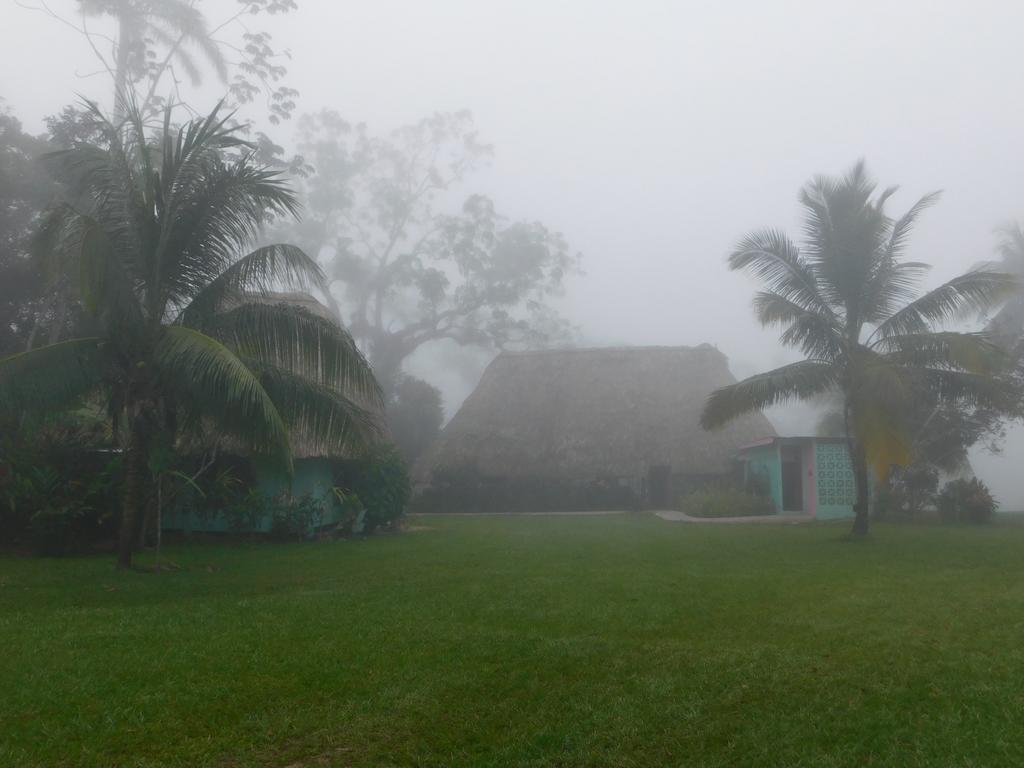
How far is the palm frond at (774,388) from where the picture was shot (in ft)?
48.9

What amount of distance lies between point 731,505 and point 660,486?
5121 mm

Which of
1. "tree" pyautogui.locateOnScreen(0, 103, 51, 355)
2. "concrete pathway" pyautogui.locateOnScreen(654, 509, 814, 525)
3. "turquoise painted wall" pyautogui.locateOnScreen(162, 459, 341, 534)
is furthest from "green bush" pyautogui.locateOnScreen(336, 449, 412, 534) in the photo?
"concrete pathway" pyautogui.locateOnScreen(654, 509, 814, 525)

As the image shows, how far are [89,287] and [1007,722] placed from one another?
9324 millimetres

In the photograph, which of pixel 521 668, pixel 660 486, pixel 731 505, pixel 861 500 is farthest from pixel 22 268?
pixel 660 486

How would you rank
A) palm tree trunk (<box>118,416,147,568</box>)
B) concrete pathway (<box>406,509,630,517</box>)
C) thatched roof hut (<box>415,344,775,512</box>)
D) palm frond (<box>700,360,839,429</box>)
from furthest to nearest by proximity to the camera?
thatched roof hut (<box>415,344,775,512</box>) < concrete pathway (<box>406,509,630,517</box>) < palm frond (<box>700,360,839,429</box>) < palm tree trunk (<box>118,416,147,568</box>)

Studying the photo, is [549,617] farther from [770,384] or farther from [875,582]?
[770,384]

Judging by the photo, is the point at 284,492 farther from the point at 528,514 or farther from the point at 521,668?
the point at 521,668

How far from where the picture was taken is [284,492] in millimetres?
16734

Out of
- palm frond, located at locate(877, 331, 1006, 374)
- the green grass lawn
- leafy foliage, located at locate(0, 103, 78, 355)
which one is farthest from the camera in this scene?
leafy foliage, located at locate(0, 103, 78, 355)

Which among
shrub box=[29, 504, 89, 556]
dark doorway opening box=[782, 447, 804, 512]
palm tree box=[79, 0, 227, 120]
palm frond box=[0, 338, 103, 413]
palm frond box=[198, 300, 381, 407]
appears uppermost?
palm tree box=[79, 0, 227, 120]

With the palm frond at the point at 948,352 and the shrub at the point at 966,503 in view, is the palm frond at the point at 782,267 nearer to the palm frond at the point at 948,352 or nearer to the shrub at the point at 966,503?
the palm frond at the point at 948,352

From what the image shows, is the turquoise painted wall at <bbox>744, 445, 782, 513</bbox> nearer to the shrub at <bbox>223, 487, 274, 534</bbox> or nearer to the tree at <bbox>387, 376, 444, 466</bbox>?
the shrub at <bbox>223, 487, 274, 534</bbox>

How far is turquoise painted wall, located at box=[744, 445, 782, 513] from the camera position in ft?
75.6

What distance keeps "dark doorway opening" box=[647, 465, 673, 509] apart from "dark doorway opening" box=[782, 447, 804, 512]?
4.14 m
